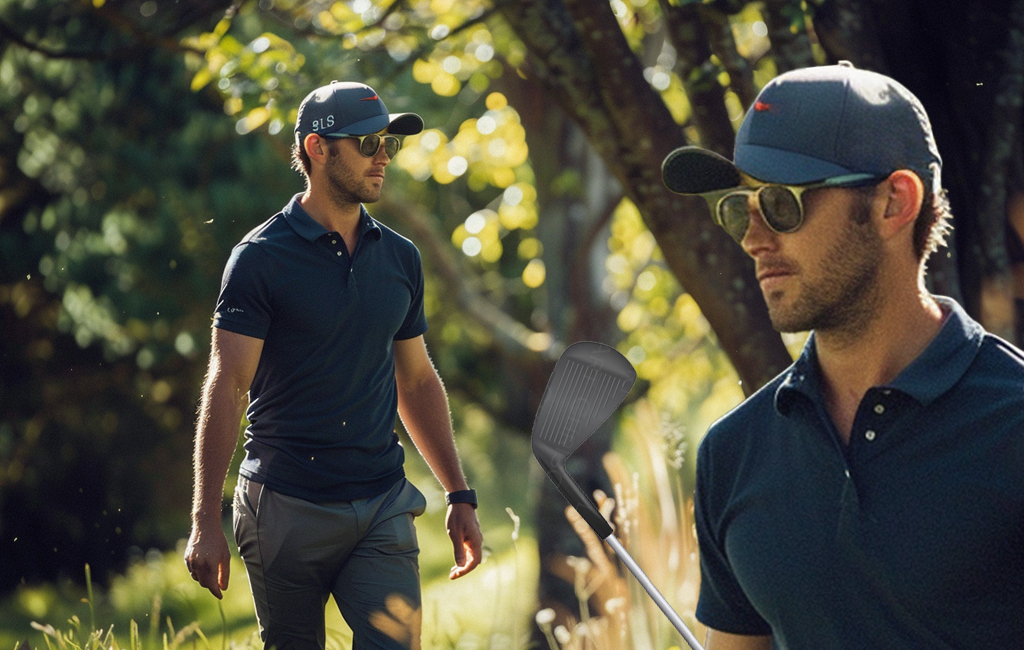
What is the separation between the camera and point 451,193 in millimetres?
19312

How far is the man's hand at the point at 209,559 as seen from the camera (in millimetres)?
3662

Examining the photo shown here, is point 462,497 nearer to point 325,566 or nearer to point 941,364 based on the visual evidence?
point 325,566

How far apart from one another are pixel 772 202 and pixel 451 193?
17.3 metres

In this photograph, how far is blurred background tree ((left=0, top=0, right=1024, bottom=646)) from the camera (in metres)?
4.79

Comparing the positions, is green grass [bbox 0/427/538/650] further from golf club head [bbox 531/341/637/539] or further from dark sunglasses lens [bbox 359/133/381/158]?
golf club head [bbox 531/341/637/539]

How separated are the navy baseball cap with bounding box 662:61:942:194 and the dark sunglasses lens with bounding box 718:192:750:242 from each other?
0.08 meters

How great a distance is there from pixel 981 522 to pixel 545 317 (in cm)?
974

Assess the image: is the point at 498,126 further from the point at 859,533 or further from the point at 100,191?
the point at 859,533

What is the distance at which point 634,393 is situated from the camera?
1159 centimetres

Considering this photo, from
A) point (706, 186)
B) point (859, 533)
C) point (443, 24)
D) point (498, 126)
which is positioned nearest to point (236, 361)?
point (706, 186)

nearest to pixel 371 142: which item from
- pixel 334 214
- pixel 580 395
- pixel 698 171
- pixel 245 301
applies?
pixel 334 214

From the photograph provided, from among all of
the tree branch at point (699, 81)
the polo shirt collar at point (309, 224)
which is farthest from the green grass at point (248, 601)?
the tree branch at point (699, 81)

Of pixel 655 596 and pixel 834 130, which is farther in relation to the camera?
pixel 655 596

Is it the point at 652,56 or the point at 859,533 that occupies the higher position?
the point at 859,533
